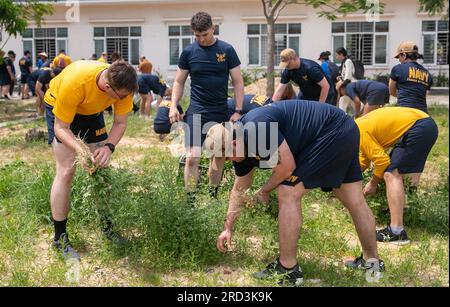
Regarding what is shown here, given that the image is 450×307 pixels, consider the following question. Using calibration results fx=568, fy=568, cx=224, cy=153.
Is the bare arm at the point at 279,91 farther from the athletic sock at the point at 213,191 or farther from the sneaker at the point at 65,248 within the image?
the sneaker at the point at 65,248

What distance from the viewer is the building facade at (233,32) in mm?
24156

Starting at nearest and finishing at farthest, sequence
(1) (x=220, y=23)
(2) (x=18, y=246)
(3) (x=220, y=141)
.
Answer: (3) (x=220, y=141)
(2) (x=18, y=246)
(1) (x=220, y=23)

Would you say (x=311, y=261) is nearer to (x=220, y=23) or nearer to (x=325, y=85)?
(x=325, y=85)

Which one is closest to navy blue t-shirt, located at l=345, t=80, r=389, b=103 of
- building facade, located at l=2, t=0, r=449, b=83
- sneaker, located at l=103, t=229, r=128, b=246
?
sneaker, located at l=103, t=229, r=128, b=246

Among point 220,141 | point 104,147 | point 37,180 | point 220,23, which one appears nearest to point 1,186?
point 37,180

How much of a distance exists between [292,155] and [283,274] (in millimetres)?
796

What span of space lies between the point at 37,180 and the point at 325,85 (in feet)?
11.9

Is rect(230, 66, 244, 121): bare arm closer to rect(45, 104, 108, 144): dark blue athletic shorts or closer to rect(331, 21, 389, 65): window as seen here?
rect(45, 104, 108, 144): dark blue athletic shorts

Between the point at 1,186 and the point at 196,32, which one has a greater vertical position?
the point at 196,32

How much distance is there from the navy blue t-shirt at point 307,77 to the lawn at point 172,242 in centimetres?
232

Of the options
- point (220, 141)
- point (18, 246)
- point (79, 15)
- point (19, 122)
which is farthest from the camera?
point (79, 15)

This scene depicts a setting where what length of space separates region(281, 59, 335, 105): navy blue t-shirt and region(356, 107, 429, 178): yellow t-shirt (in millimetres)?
2164
